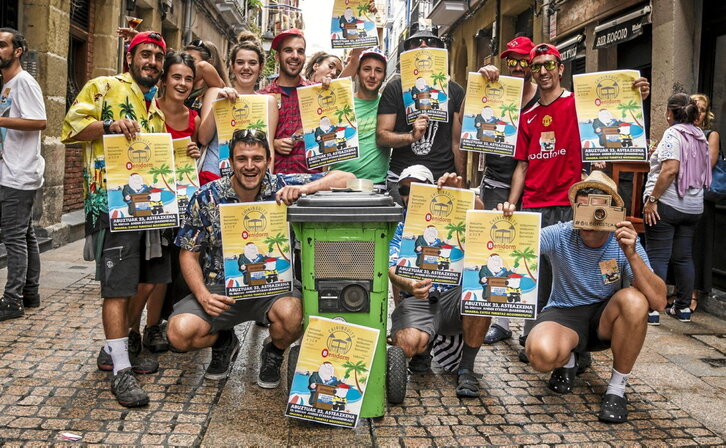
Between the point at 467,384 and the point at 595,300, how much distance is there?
0.90 meters

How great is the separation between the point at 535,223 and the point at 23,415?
2835 mm

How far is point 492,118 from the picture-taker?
4668 mm

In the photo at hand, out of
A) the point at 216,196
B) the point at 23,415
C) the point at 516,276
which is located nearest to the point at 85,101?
the point at 216,196

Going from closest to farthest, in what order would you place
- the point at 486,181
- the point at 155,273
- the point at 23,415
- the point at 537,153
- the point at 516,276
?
the point at 23,415, the point at 516,276, the point at 155,273, the point at 537,153, the point at 486,181

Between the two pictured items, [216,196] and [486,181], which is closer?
[216,196]

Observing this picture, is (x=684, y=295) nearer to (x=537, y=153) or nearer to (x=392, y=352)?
(x=537, y=153)

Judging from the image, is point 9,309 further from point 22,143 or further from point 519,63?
point 519,63

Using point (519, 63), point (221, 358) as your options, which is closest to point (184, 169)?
point (221, 358)

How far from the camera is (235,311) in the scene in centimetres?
411

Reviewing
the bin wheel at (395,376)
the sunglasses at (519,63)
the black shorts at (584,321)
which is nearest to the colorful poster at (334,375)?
the bin wheel at (395,376)

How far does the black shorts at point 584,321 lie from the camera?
13.7 feet

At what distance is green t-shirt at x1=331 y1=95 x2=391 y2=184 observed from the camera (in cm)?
498

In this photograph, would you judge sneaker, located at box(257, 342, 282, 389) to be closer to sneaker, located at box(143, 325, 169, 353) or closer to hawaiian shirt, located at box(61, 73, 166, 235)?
sneaker, located at box(143, 325, 169, 353)

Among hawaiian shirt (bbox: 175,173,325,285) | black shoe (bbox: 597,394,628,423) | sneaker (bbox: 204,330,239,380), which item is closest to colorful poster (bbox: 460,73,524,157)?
hawaiian shirt (bbox: 175,173,325,285)
